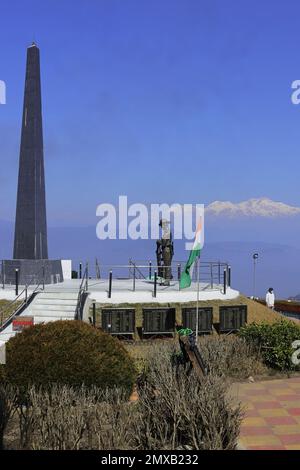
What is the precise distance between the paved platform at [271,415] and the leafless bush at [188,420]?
73 centimetres

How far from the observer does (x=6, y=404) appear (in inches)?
310

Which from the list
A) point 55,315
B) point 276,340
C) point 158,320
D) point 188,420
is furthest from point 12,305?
point 188,420

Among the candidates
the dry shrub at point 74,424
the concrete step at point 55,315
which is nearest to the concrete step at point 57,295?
the concrete step at point 55,315

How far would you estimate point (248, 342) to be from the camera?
12.9 metres

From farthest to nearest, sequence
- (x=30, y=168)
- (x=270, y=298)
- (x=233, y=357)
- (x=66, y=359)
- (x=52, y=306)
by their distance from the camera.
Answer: (x=270, y=298)
(x=30, y=168)
(x=52, y=306)
(x=233, y=357)
(x=66, y=359)

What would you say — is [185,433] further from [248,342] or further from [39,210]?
[39,210]

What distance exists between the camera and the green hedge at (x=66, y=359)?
845 centimetres

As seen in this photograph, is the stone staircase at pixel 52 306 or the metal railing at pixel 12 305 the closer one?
the metal railing at pixel 12 305

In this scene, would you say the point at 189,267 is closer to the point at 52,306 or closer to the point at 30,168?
the point at 52,306

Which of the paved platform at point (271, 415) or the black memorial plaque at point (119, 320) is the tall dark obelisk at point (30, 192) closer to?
the black memorial plaque at point (119, 320)

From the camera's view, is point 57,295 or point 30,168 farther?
point 30,168

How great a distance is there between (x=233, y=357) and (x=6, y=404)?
5.89 meters

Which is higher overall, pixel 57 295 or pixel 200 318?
pixel 57 295
